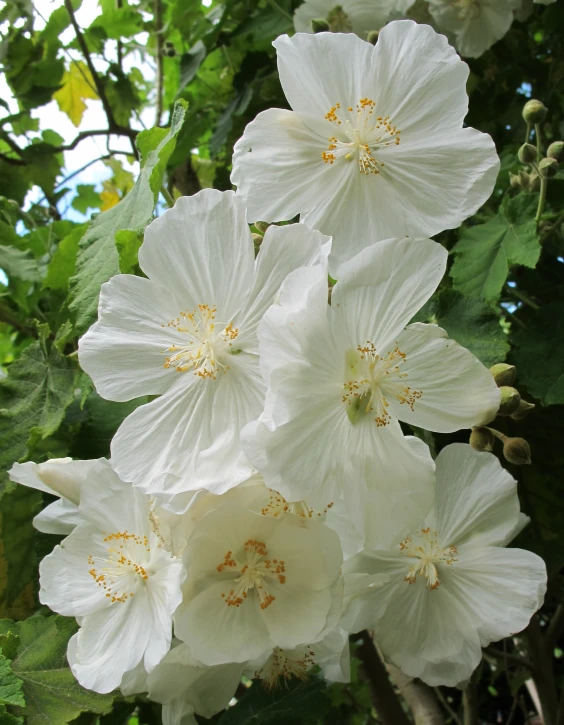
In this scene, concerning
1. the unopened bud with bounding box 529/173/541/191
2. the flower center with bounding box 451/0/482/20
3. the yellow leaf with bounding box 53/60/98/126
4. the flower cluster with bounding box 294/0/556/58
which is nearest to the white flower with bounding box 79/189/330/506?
the unopened bud with bounding box 529/173/541/191

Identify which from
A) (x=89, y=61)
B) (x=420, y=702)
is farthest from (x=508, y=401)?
(x=89, y=61)

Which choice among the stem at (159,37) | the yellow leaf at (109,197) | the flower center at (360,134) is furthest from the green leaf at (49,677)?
the yellow leaf at (109,197)

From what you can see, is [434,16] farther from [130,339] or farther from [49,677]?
[49,677]

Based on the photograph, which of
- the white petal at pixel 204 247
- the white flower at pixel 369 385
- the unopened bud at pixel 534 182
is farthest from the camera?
the unopened bud at pixel 534 182

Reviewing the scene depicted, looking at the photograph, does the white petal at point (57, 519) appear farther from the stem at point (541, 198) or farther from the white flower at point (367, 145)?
the stem at point (541, 198)

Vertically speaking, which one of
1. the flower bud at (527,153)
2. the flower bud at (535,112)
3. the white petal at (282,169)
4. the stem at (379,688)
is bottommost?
the stem at (379,688)

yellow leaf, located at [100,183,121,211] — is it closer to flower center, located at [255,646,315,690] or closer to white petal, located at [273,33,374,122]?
white petal, located at [273,33,374,122]

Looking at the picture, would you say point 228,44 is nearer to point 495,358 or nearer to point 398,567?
point 495,358
